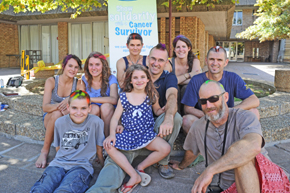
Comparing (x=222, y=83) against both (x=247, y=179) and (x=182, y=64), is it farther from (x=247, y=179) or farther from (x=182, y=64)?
(x=247, y=179)

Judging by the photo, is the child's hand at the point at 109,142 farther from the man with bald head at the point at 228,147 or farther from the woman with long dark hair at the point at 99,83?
the man with bald head at the point at 228,147

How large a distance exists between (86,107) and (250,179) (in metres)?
1.77

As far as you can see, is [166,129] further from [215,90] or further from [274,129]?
[274,129]

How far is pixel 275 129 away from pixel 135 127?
2.29m

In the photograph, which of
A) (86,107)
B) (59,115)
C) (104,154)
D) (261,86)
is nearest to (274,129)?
(104,154)

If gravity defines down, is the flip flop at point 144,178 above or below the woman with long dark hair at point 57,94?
below

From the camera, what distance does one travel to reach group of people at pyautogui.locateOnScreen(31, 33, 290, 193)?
183cm

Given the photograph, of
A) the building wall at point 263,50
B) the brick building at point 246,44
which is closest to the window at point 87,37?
the brick building at point 246,44

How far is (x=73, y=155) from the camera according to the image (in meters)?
2.59

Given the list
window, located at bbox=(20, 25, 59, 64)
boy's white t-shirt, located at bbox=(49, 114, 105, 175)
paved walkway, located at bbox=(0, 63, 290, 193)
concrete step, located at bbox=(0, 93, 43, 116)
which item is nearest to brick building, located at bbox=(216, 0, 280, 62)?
window, located at bbox=(20, 25, 59, 64)

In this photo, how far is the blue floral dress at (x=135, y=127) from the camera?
260 cm

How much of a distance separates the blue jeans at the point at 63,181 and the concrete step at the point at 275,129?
8.74 feet

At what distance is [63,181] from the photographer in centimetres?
231

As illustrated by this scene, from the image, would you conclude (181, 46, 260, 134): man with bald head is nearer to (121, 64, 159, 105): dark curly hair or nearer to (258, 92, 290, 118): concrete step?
(121, 64, 159, 105): dark curly hair
